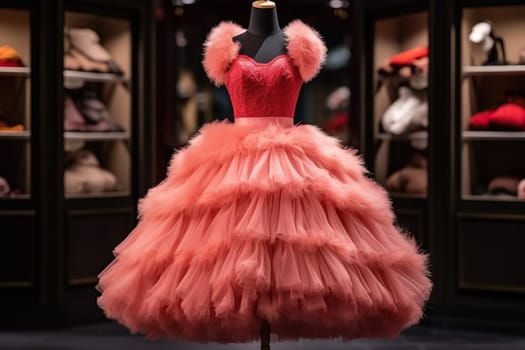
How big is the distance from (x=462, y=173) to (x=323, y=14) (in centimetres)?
307

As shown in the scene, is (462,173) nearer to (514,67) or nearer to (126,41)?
(514,67)

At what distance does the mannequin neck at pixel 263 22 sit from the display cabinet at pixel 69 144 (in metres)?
2.61

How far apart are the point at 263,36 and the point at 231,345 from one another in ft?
7.36

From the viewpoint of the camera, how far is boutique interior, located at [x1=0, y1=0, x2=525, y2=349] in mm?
5738

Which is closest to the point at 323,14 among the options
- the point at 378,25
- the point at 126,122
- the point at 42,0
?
the point at 378,25

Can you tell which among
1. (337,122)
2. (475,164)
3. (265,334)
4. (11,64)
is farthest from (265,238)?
(337,122)

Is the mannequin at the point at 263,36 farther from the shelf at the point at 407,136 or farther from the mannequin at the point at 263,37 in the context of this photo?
the shelf at the point at 407,136

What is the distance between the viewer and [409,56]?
6.05 m

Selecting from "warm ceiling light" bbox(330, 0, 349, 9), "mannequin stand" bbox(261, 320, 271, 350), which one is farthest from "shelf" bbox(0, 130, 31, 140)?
"warm ceiling light" bbox(330, 0, 349, 9)

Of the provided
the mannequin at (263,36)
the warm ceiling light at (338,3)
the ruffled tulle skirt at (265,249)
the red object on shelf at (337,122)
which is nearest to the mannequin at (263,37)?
the mannequin at (263,36)

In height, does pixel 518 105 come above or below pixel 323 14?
below

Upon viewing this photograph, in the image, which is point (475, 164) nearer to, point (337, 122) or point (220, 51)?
point (220, 51)

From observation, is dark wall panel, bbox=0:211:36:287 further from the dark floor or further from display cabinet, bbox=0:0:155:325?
the dark floor

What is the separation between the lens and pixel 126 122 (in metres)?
6.28
